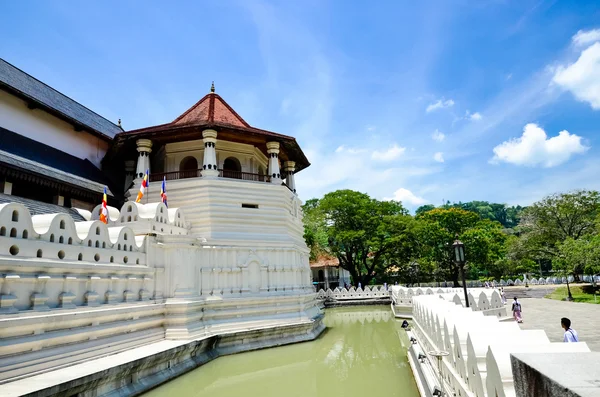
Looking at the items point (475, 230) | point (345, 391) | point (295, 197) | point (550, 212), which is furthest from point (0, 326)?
point (550, 212)

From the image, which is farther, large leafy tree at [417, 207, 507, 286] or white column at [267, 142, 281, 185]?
large leafy tree at [417, 207, 507, 286]

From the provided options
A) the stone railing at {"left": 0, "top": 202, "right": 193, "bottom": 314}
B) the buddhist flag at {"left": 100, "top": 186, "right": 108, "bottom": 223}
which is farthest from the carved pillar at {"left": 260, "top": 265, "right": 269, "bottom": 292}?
the buddhist flag at {"left": 100, "top": 186, "right": 108, "bottom": 223}

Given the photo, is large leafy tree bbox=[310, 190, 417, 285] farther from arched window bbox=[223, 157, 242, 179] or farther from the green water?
the green water

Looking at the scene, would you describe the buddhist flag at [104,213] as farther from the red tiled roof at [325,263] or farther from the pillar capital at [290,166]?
the red tiled roof at [325,263]

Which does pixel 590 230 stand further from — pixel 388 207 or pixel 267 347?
pixel 267 347

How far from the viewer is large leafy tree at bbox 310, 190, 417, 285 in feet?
119

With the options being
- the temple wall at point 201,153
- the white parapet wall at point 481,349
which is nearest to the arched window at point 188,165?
the temple wall at point 201,153

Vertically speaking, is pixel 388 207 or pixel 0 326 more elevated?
pixel 388 207

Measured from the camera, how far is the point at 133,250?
1084 centimetres

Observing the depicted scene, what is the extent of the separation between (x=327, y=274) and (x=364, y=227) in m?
12.1

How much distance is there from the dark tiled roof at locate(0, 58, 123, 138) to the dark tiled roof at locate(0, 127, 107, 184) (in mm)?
1549

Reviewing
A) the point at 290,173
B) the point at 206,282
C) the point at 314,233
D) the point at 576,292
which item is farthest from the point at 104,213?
the point at 576,292

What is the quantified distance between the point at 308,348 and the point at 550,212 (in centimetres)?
3883

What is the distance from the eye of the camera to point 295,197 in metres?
19.1
